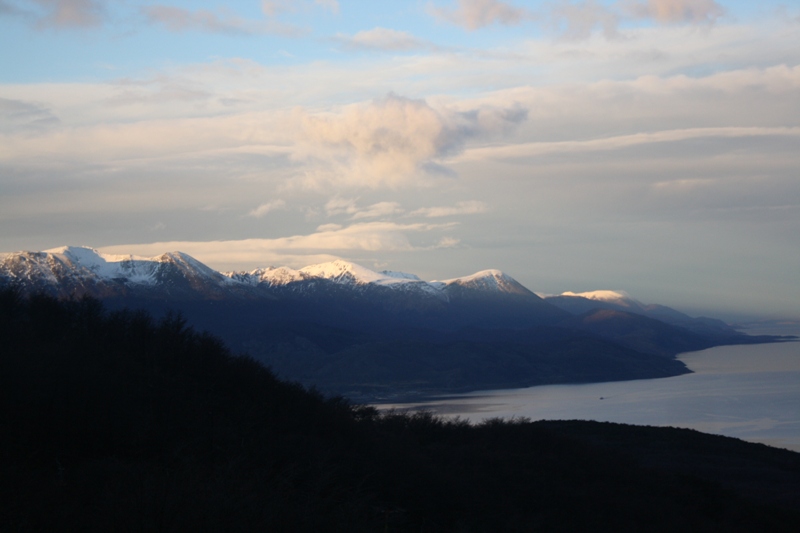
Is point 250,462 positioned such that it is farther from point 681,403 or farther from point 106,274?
point 106,274

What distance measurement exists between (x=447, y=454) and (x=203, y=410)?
24.4 feet

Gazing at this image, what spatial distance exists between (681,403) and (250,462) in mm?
71060

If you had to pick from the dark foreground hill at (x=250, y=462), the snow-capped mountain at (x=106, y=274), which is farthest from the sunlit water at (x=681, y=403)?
the snow-capped mountain at (x=106, y=274)

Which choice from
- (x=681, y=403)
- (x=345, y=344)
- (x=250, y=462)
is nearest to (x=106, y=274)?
(x=345, y=344)

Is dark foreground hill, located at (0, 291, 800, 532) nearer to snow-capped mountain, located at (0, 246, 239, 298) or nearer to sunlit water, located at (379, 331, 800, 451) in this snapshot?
sunlit water, located at (379, 331, 800, 451)

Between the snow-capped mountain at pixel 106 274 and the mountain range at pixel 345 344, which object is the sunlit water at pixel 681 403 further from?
the snow-capped mountain at pixel 106 274

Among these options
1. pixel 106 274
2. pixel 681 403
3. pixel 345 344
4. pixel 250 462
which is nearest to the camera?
pixel 250 462

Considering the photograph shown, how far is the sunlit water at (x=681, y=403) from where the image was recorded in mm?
60156

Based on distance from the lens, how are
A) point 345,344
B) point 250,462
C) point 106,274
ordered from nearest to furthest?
point 250,462, point 345,344, point 106,274

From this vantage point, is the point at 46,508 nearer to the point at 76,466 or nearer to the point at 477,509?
the point at 76,466

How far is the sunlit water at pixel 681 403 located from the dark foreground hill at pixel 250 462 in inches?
864

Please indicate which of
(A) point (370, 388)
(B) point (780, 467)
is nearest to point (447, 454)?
(B) point (780, 467)

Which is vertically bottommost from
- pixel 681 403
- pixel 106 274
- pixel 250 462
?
pixel 681 403

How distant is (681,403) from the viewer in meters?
78.2
